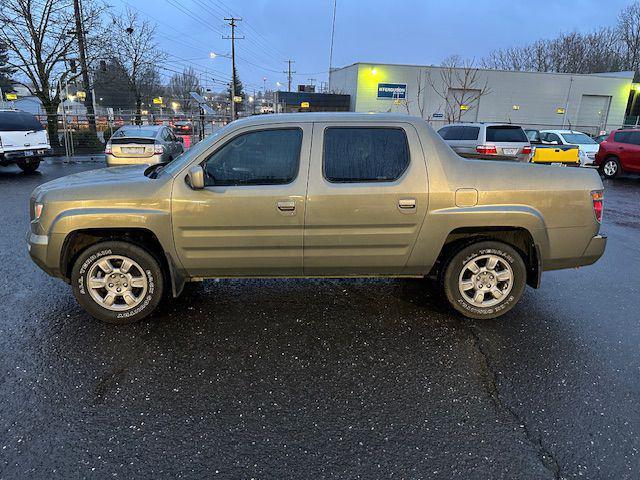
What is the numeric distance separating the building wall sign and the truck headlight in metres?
37.9

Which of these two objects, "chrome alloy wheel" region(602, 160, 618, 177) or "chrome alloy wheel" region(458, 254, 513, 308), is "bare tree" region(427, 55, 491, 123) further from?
"chrome alloy wheel" region(458, 254, 513, 308)

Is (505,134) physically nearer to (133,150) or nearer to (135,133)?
(133,150)

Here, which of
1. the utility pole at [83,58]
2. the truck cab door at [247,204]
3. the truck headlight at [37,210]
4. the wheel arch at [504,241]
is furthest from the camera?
the utility pole at [83,58]

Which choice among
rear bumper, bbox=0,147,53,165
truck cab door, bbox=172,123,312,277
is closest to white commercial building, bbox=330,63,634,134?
rear bumper, bbox=0,147,53,165

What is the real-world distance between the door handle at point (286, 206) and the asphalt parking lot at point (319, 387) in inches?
41.0

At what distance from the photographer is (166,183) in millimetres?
3664

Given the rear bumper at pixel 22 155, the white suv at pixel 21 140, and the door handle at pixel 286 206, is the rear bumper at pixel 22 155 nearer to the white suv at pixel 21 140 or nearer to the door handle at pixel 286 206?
the white suv at pixel 21 140

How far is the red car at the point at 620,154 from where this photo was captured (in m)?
14.0

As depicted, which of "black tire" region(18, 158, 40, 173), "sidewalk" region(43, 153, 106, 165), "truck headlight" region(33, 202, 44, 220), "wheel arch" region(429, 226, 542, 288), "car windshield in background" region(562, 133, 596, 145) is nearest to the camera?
"truck headlight" region(33, 202, 44, 220)

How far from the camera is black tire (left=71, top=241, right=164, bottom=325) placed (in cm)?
377

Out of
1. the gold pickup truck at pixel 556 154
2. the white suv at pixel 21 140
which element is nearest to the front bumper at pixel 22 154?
the white suv at pixel 21 140

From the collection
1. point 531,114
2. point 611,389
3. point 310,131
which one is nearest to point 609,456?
point 611,389

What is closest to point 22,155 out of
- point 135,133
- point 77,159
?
point 135,133

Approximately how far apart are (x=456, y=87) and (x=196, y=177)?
4059cm
